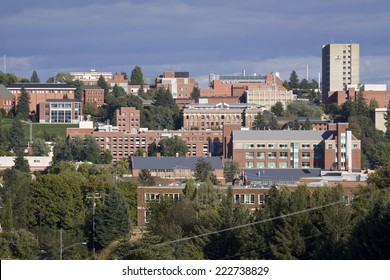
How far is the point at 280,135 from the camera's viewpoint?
96.9 meters

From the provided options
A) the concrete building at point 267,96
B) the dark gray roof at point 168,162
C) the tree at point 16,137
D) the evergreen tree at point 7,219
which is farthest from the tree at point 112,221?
the concrete building at point 267,96

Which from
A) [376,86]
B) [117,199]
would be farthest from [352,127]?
[117,199]

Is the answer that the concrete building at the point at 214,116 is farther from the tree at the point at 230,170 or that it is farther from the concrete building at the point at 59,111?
the tree at the point at 230,170

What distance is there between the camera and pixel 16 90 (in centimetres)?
12725

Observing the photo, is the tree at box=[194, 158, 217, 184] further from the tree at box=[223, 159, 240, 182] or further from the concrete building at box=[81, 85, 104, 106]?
the concrete building at box=[81, 85, 104, 106]

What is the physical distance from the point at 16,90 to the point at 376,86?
142 ft

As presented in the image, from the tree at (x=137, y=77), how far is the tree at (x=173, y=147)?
161 ft

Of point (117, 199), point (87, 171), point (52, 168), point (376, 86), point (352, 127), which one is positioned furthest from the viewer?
point (376, 86)

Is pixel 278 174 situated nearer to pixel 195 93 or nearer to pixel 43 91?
pixel 43 91

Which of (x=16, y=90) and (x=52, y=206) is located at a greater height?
(x=16, y=90)
